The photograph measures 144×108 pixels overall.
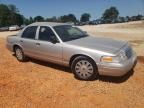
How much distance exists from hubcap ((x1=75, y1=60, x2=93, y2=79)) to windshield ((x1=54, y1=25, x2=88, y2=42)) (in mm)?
1004

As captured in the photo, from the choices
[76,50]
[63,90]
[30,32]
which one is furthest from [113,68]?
[30,32]

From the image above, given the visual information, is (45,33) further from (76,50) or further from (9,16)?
(9,16)

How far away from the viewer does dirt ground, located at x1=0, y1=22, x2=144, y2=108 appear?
213 inches

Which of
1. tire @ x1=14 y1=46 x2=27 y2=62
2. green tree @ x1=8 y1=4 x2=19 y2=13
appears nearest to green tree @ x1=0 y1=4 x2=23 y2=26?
green tree @ x1=8 y1=4 x2=19 y2=13

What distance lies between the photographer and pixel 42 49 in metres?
7.67

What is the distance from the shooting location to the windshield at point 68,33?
7.39 m

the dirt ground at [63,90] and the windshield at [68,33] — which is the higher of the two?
the windshield at [68,33]

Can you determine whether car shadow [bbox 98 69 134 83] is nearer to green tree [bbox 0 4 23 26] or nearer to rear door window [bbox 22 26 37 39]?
rear door window [bbox 22 26 37 39]

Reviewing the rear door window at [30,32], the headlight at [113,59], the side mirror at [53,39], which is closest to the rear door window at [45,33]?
the side mirror at [53,39]

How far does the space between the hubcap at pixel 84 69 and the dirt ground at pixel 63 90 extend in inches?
8.2

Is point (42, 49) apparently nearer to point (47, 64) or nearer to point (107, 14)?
point (47, 64)

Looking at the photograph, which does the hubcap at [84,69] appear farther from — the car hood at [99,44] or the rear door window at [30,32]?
the rear door window at [30,32]

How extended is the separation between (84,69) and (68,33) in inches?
64.7

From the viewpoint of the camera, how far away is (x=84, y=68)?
21.5 ft
